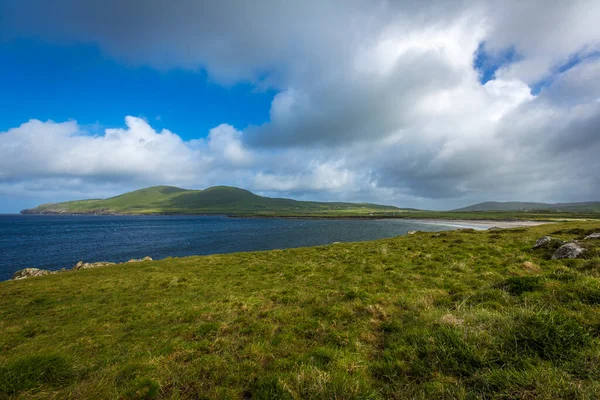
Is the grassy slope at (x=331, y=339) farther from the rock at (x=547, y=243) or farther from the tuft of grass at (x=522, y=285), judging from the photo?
the rock at (x=547, y=243)

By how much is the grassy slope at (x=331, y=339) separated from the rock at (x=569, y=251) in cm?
89

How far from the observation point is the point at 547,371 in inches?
200

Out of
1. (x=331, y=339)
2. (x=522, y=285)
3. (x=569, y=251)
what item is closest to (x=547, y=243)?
(x=569, y=251)

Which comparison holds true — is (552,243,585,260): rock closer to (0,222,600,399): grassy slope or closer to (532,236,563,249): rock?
(0,222,600,399): grassy slope

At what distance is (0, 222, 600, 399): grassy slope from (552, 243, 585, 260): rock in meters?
0.89

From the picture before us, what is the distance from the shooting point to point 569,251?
53.0ft

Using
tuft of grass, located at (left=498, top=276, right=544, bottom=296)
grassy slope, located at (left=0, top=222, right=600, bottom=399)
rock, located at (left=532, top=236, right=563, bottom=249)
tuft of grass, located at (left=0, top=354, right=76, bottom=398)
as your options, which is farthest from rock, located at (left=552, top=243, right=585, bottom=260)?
tuft of grass, located at (left=0, top=354, right=76, bottom=398)

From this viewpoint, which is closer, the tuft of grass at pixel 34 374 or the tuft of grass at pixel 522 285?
the tuft of grass at pixel 34 374

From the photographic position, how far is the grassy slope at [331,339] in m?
5.61

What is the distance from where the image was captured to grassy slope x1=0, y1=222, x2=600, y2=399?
561 centimetres

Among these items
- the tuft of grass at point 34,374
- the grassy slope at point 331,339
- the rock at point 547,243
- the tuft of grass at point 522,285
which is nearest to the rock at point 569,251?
the grassy slope at point 331,339

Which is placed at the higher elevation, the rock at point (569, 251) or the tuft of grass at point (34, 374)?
the rock at point (569, 251)

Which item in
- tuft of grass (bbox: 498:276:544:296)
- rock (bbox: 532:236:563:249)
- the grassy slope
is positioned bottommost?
the grassy slope

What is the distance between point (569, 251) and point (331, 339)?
1877 cm
